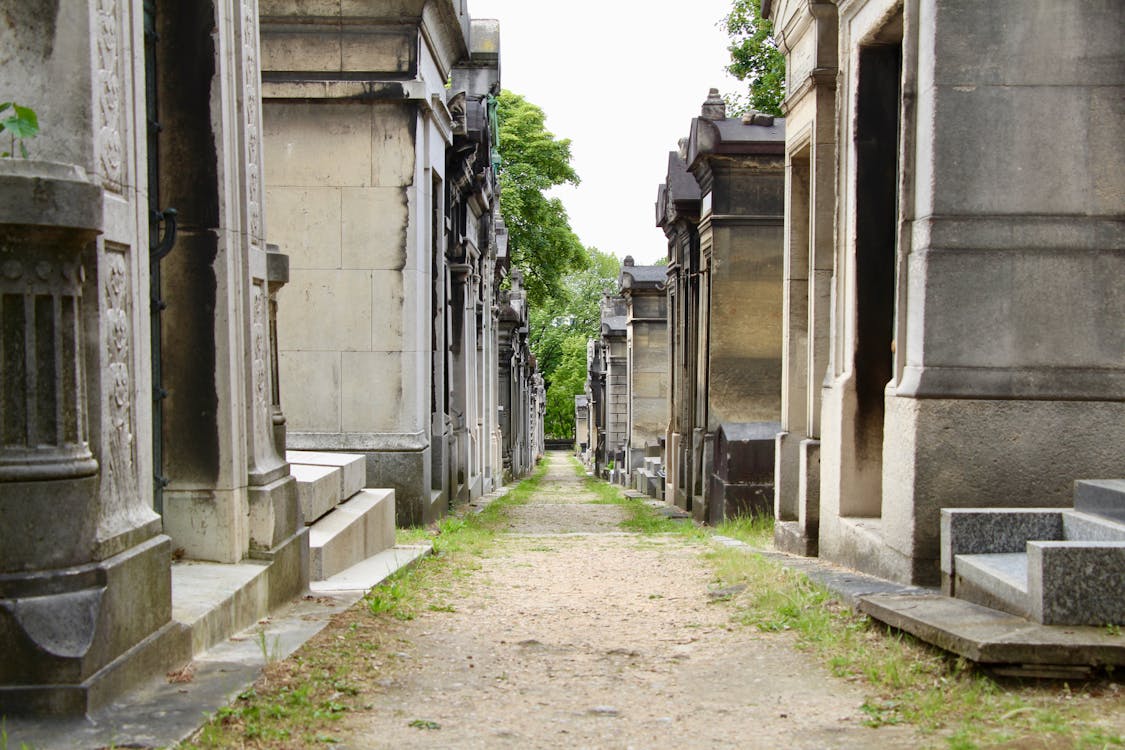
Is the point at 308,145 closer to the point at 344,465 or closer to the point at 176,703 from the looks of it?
the point at 344,465

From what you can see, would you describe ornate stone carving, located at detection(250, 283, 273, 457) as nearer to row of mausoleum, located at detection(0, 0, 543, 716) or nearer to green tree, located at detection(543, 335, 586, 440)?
row of mausoleum, located at detection(0, 0, 543, 716)

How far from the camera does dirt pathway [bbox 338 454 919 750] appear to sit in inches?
151

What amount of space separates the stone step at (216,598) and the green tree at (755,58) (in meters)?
19.2

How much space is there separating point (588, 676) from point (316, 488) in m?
2.82

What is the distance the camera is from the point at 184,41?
5188 millimetres

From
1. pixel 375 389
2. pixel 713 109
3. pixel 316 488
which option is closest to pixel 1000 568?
pixel 316 488

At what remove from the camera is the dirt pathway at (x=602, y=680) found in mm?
3844

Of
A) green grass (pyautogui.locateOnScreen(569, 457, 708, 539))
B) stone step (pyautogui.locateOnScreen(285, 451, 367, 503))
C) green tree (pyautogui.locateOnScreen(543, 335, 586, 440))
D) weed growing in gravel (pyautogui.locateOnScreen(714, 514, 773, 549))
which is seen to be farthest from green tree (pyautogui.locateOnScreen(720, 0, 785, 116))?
green tree (pyautogui.locateOnScreen(543, 335, 586, 440))

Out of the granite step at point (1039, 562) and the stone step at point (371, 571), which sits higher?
the granite step at point (1039, 562)

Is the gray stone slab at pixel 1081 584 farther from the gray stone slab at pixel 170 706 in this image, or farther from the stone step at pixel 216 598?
the stone step at pixel 216 598

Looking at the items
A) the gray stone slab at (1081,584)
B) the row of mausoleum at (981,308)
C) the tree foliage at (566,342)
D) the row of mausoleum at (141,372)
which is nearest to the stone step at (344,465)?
the row of mausoleum at (141,372)

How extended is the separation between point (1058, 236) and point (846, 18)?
2.59 meters

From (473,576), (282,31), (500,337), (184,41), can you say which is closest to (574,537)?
(473,576)

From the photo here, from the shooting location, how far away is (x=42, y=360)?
339cm
